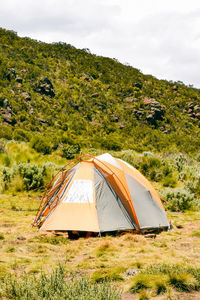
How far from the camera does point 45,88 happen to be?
42.1 metres

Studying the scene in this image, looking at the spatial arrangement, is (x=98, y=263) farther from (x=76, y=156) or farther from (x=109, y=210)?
(x=76, y=156)

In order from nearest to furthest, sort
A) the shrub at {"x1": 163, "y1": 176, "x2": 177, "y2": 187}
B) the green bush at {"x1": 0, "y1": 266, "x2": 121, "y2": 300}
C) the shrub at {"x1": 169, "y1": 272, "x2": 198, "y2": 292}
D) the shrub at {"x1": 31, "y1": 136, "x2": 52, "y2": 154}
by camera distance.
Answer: the green bush at {"x1": 0, "y1": 266, "x2": 121, "y2": 300}, the shrub at {"x1": 169, "y1": 272, "x2": 198, "y2": 292}, the shrub at {"x1": 163, "y1": 176, "x2": 177, "y2": 187}, the shrub at {"x1": 31, "y1": 136, "x2": 52, "y2": 154}

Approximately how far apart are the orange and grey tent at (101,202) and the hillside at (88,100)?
20628 millimetres

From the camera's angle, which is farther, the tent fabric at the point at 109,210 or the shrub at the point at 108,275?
the tent fabric at the point at 109,210

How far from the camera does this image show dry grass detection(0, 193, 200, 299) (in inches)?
141

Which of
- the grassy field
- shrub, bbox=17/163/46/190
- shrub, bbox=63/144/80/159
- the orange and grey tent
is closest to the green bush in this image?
the grassy field

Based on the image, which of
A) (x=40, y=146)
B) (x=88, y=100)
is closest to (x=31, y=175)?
(x=40, y=146)

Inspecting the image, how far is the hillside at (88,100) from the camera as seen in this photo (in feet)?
118

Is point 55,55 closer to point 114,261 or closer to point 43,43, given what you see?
point 43,43

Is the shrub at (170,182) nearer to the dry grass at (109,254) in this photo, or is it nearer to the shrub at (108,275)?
the dry grass at (109,254)

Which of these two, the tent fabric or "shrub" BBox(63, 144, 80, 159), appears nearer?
the tent fabric

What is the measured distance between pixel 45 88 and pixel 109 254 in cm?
3955

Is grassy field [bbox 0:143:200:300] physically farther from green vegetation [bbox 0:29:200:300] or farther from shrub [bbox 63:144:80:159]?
shrub [bbox 63:144:80:159]

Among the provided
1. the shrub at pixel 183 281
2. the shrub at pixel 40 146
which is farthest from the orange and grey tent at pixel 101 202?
A: the shrub at pixel 40 146
